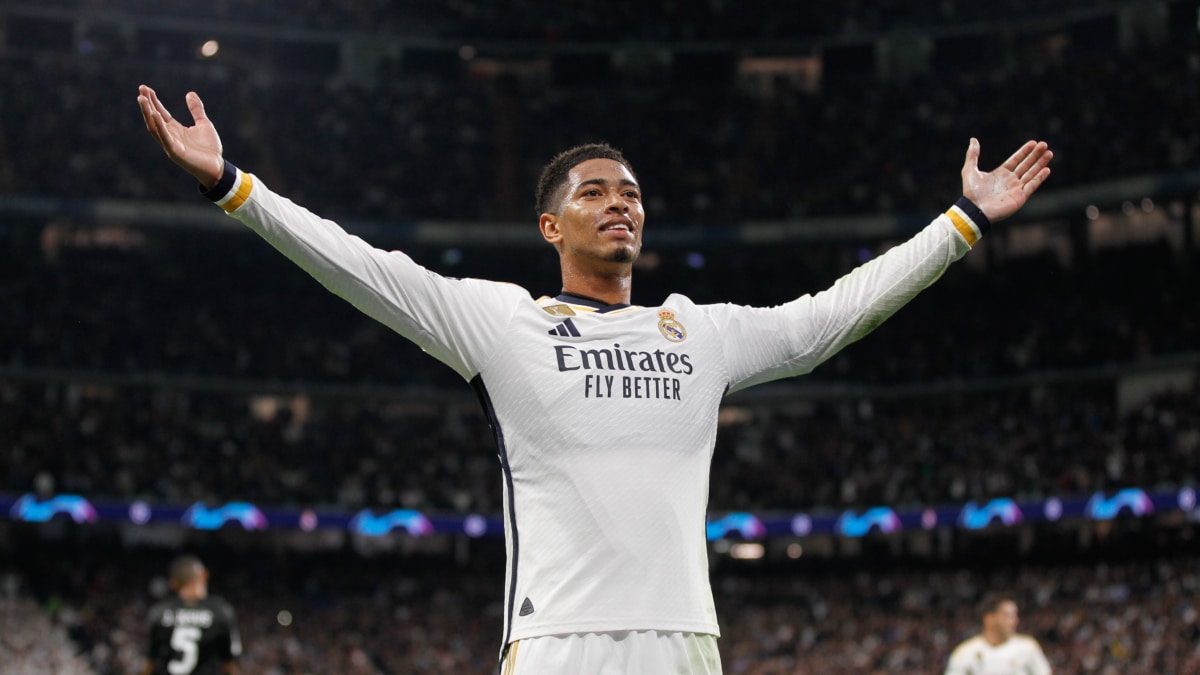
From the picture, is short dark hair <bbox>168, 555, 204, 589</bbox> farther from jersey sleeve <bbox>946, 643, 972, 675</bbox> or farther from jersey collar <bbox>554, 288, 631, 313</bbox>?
jersey collar <bbox>554, 288, 631, 313</bbox>

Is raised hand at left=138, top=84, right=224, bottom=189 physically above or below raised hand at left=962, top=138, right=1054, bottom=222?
below

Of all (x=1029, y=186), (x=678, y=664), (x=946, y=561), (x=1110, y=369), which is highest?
(x=1110, y=369)

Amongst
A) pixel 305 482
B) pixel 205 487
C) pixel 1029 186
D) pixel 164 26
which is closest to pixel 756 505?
pixel 305 482

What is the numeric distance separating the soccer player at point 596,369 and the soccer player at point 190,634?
837 centimetres

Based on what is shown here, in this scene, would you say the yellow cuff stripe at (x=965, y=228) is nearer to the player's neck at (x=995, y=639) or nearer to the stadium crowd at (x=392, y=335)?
the player's neck at (x=995, y=639)

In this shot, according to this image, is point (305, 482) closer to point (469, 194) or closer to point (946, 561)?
point (469, 194)

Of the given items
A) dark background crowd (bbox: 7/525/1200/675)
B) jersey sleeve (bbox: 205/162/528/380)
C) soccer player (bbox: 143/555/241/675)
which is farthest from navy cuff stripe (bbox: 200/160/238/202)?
dark background crowd (bbox: 7/525/1200/675)

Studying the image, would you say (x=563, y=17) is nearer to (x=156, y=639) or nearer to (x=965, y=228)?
(x=156, y=639)

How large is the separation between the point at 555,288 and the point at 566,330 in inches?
1670

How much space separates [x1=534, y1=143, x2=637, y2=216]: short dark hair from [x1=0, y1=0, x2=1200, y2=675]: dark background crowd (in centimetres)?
2910

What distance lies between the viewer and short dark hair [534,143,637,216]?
15.0 ft

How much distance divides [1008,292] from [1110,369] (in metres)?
4.20

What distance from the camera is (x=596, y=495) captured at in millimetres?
3926

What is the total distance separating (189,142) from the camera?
4.16m
